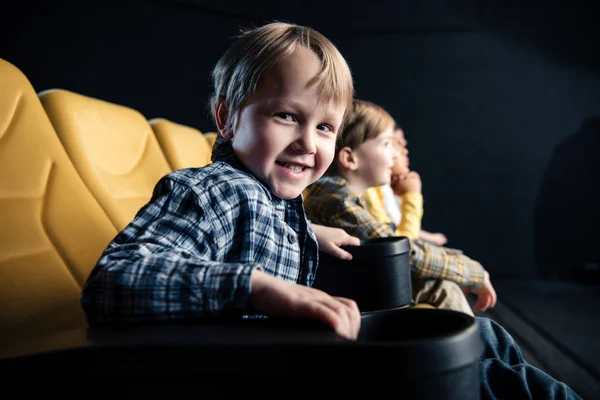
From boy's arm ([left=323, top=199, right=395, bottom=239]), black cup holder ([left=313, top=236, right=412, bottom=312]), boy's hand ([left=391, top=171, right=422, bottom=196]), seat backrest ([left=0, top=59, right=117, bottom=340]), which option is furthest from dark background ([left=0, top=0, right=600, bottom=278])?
seat backrest ([left=0, top=59, right=117, bottom=340])

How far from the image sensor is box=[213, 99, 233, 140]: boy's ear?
2.58 feet

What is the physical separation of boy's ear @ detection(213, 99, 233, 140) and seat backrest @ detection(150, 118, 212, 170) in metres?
0.73

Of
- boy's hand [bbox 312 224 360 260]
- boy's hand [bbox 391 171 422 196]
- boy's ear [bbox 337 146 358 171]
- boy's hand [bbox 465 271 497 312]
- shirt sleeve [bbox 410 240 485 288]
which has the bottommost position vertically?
boy's hand [bbox 465 271 497 312]

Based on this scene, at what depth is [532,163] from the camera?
3137mm

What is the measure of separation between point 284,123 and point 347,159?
0.74m

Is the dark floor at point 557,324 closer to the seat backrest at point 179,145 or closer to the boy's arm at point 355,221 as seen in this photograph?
the boy's arm at point 355,221

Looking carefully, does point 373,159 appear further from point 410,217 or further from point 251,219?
point 251,219

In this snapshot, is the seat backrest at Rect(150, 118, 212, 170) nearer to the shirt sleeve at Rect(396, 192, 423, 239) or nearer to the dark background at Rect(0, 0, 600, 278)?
the shirt sleeve at Rect(396, 192, 423, 239)

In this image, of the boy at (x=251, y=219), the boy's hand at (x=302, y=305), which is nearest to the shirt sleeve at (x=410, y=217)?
the boy at (x=251, y=219)

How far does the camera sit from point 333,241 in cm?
92

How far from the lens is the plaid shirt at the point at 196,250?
1.67 feet

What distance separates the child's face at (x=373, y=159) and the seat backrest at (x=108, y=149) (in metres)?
0.50

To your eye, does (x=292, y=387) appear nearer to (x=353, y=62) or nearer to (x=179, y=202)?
(x=179, y=202)

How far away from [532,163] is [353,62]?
1139 mm
